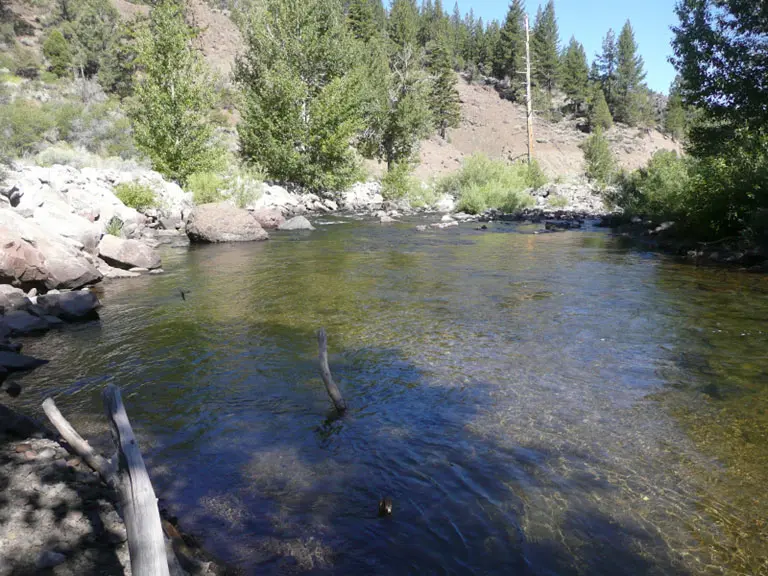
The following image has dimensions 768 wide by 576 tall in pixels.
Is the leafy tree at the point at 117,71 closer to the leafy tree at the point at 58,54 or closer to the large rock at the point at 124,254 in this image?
the leafy tree at the point at 58,54

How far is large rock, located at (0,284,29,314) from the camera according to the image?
9.22 meters

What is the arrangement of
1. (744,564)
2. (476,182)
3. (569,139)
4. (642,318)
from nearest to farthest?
(744,564) → (642,318) → (476,182) → (569,139)

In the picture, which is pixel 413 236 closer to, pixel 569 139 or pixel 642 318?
pixel 642 318

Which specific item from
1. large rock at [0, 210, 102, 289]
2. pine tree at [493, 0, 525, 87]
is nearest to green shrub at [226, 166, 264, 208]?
large rock at [0, 210, 102, 289]

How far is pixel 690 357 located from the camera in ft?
23.9

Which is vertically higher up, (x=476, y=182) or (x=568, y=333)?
(x=476, y=182)

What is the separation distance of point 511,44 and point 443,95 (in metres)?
27.9

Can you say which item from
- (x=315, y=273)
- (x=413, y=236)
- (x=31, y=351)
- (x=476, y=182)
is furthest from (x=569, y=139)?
(x=31, y=351)

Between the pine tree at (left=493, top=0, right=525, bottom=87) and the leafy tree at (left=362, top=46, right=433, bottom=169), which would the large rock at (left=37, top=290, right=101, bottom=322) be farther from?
the pine tree at (left=493, top=0, right=525, bottom=87)

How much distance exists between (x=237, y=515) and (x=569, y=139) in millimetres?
74382

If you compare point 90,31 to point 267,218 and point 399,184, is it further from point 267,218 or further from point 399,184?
point 267,218

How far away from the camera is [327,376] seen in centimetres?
551

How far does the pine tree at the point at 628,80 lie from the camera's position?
8112cm

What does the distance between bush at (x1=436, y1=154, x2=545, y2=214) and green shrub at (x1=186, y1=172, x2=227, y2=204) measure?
1248cm
